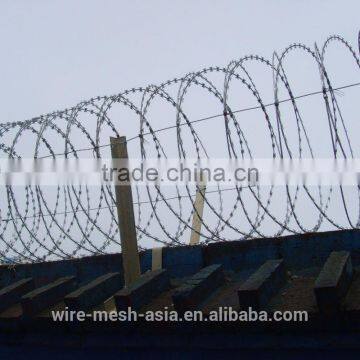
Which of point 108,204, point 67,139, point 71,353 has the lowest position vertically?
point 71,353

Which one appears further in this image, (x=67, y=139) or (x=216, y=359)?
(x=67, y=139)

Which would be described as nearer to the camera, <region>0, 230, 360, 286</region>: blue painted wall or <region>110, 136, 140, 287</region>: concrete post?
<region>0, 230, 360, 286</region>: blue painted wall

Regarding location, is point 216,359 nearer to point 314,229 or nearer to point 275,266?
point 275,266

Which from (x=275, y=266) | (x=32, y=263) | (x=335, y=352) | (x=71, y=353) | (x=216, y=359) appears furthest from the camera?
(x=32, y=263)

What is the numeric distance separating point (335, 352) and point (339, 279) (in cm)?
52

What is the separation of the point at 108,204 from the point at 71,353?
187 cm

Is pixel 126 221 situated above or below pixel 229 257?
above

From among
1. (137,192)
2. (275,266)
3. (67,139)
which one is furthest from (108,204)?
(275,266)

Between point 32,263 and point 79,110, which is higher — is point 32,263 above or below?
below

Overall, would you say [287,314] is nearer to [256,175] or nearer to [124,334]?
[124,334]

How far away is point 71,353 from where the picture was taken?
4.56 m

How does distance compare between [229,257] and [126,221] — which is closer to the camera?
[229,257]

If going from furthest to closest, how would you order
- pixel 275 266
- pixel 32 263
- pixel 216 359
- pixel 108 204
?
pixel 32 263 → pixel 108 204 → pixel 275 266 → pixel 216 359

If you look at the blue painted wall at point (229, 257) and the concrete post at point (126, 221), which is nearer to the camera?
the blue painted wall at point (229, 257)
